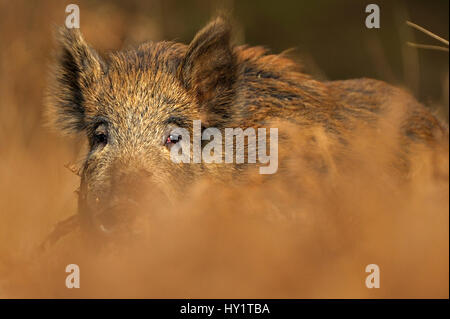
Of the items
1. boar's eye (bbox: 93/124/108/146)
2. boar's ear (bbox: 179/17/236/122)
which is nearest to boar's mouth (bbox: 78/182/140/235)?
boar's eye (bbox: 93/124/108/146)

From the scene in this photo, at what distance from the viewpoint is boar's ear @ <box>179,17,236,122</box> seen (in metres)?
4.47

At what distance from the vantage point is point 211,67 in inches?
180

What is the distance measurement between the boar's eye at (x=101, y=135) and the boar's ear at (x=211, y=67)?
584 millimetres

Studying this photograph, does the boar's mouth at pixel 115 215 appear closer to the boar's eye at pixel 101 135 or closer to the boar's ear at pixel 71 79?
the boar's eye at pixel 101 135

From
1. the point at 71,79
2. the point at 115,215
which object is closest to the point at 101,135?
the point at 71,79

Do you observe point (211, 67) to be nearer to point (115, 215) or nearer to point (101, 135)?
point (101, 135)

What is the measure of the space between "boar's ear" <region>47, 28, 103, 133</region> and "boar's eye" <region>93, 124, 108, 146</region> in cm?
33

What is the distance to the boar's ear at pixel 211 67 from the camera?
447 cm

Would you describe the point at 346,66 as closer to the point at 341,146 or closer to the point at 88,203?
the point at 341,146

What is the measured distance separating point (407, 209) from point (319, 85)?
73.1 inches

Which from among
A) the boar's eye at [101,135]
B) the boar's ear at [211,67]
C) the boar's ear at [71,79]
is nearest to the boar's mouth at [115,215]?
the boar's eye at [101,135]

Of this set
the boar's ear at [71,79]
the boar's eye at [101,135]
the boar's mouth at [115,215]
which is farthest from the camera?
the boar's ear at [71,79]

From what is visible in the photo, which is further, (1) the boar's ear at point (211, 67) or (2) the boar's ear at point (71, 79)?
(2) the boar's ear at point (71, 79)
